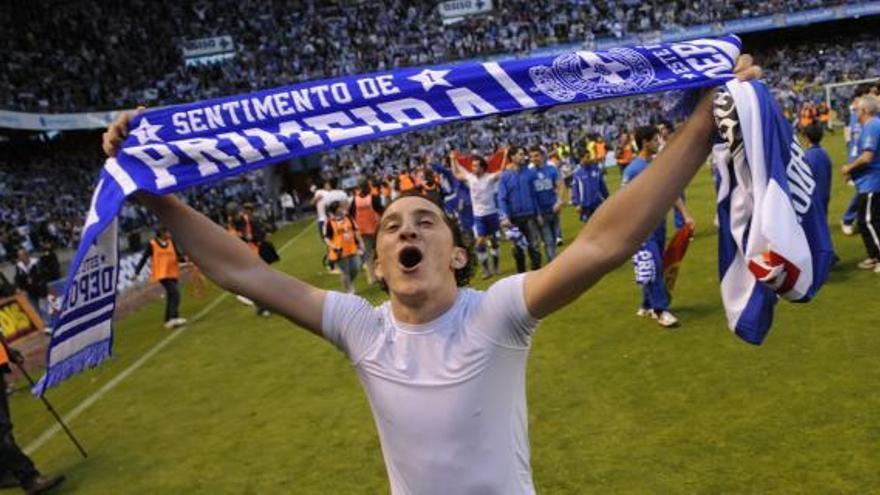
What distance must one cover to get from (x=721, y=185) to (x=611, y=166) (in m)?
32.2

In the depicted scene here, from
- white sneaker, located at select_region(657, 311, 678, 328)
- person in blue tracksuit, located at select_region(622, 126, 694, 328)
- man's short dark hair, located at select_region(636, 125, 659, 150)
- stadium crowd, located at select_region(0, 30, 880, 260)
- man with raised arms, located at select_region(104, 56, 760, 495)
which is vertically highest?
man with raised arms, located at select_region(104, 56, 760, 495)

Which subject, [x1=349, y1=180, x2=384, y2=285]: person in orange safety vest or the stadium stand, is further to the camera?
the stadium stand

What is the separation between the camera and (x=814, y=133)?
368 inches

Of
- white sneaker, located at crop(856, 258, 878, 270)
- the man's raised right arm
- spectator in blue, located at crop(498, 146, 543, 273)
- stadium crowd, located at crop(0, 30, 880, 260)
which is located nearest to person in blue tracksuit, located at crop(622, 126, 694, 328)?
white sneaker, located at crop(856, 258, 878, 270)

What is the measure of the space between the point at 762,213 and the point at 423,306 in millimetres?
1205

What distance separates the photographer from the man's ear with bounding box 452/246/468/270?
9.22 feet

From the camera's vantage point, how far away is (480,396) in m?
2.45

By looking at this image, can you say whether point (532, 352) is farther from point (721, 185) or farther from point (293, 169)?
point (293, 169)

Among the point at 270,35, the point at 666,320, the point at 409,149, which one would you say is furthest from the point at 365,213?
the point at 270,35

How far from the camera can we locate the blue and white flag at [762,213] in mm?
2502

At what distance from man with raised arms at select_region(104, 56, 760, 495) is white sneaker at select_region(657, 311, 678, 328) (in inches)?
252

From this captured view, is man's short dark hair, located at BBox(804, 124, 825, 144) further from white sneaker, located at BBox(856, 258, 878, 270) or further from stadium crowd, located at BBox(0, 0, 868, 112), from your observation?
stadium crowd, located at BBox(0, 0, 868, 112)

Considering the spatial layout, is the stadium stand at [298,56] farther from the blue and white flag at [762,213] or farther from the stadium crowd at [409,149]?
the blue and white flag at [762,213]

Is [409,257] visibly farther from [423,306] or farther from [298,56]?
[298,56]
